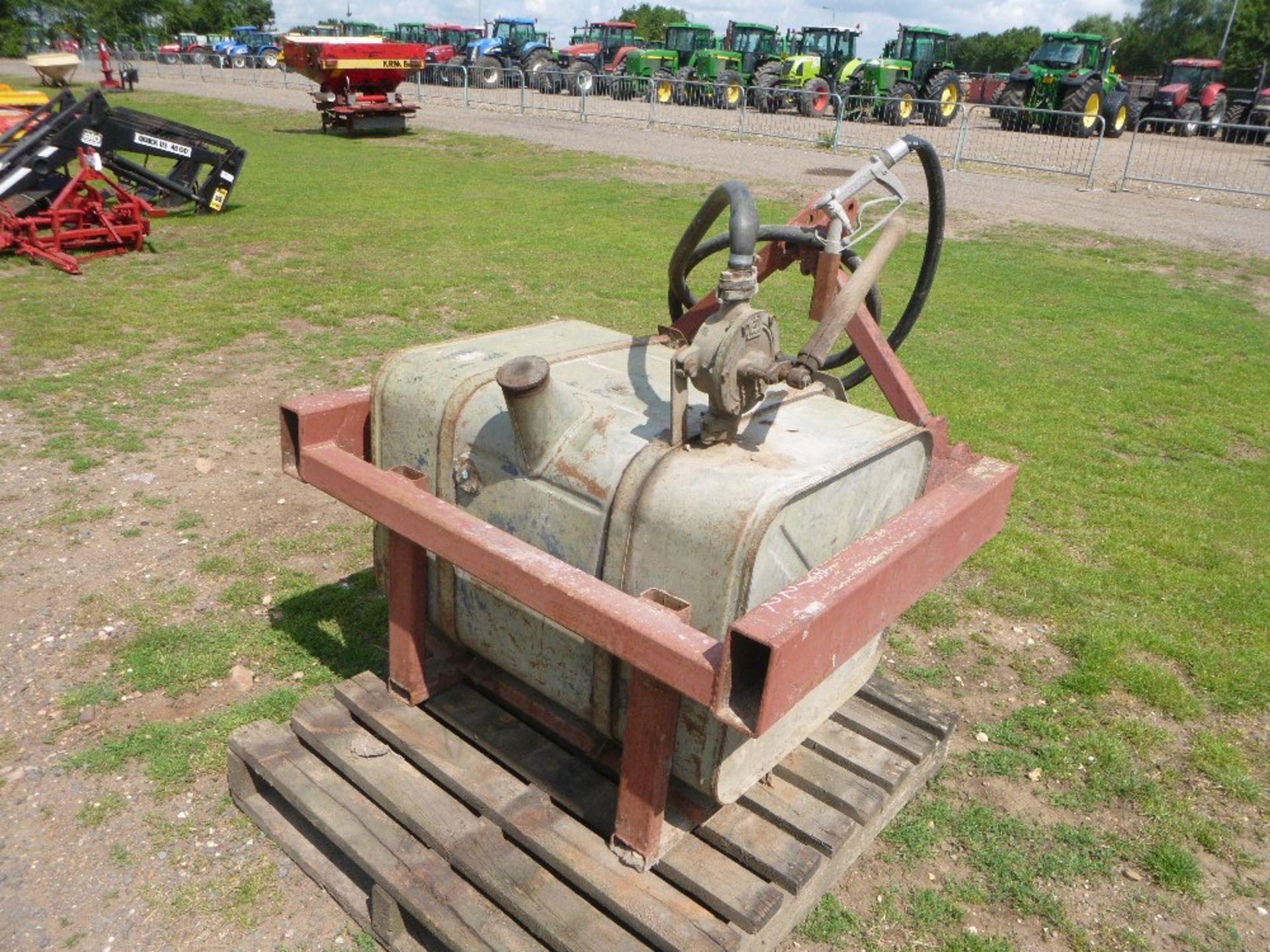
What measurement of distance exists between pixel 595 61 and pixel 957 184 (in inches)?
749

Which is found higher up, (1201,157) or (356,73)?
(356,73)

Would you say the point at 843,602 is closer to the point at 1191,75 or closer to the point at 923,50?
the point at 923,50

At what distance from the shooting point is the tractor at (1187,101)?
25.4 meters

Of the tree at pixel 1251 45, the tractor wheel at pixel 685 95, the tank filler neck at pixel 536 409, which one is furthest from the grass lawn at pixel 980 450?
the tree at pixel 1251 45

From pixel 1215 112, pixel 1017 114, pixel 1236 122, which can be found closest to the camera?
pixel 1017 114

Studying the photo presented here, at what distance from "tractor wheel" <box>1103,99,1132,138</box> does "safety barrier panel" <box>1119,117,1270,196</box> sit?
592 mm

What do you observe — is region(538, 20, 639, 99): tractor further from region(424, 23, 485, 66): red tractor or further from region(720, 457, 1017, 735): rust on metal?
region(720, 457, 1017, 735): rust on metal

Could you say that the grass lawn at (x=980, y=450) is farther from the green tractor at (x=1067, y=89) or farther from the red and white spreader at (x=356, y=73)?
the green tractor at (x=1067, y=89)

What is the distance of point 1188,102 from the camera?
1051 inches

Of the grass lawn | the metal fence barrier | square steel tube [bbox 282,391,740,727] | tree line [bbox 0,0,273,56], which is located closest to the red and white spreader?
the grass lawn

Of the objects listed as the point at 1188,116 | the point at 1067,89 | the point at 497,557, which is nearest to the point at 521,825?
the point at 497,557

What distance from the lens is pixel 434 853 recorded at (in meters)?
2.20

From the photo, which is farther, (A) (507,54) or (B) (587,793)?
(A) (507,54)

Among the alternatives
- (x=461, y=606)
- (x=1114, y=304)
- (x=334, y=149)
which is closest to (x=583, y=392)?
(x=461, y=606)
